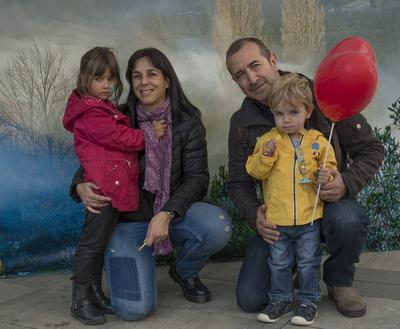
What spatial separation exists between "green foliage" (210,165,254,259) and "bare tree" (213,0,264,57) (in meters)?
0.79

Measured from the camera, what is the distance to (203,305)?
3365 mm

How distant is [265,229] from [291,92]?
0.63 metres

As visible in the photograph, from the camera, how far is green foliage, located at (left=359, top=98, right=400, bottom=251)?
13.7 feet

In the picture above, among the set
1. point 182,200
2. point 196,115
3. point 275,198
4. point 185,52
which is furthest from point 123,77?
point 275,198

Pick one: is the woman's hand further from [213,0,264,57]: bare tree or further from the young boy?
[213,0,264,57]: bare tree

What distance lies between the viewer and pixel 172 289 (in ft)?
12.0

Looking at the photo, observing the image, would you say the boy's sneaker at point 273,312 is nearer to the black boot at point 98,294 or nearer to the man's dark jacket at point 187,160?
the man's dark jacket at point 187,160

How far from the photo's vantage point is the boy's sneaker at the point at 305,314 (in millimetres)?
2967

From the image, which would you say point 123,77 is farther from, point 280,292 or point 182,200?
point 280,292

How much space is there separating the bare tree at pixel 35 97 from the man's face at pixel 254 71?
126 centimetres

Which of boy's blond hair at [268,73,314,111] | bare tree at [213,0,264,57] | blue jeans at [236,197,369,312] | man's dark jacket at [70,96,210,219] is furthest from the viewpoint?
bare tree at [213,0,264,57]

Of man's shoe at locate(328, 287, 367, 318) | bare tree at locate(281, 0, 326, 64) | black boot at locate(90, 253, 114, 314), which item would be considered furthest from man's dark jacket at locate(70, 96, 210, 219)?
bare tree at locate(281, 0, 326, 64)

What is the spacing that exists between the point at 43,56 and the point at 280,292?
79.8 inches

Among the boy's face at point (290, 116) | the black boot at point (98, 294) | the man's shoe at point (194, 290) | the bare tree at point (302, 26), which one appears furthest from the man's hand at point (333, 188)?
the bare tree at point (302, 26)
